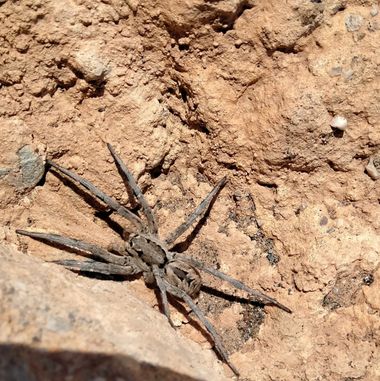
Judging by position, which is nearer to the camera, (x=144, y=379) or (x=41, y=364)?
(x=41, y=364)

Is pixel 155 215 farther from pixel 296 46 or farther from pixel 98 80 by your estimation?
pixel 296 46

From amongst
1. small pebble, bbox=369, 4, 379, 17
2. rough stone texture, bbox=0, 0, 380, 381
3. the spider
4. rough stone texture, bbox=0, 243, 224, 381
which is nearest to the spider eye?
the spider

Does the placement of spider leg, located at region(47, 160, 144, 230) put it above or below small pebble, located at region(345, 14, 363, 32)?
below

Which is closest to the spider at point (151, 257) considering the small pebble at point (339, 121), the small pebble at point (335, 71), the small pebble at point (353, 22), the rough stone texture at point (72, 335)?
the rough stone texture at point (72, 335)

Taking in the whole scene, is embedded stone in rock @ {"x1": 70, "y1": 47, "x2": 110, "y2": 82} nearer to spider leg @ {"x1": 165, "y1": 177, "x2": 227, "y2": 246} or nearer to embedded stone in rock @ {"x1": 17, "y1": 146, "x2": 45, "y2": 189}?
embedded stone in rock @ {"x1": 17, "y1": 146, "x2": 45, "y2": 189}

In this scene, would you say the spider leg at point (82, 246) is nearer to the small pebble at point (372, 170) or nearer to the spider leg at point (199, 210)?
the spider leg at point (199, 210)

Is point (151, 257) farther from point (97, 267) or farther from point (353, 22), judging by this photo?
point (353, 22)

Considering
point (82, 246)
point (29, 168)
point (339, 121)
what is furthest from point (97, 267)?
point (339, 121)

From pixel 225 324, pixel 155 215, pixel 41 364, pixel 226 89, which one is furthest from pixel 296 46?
pixel 41 364
